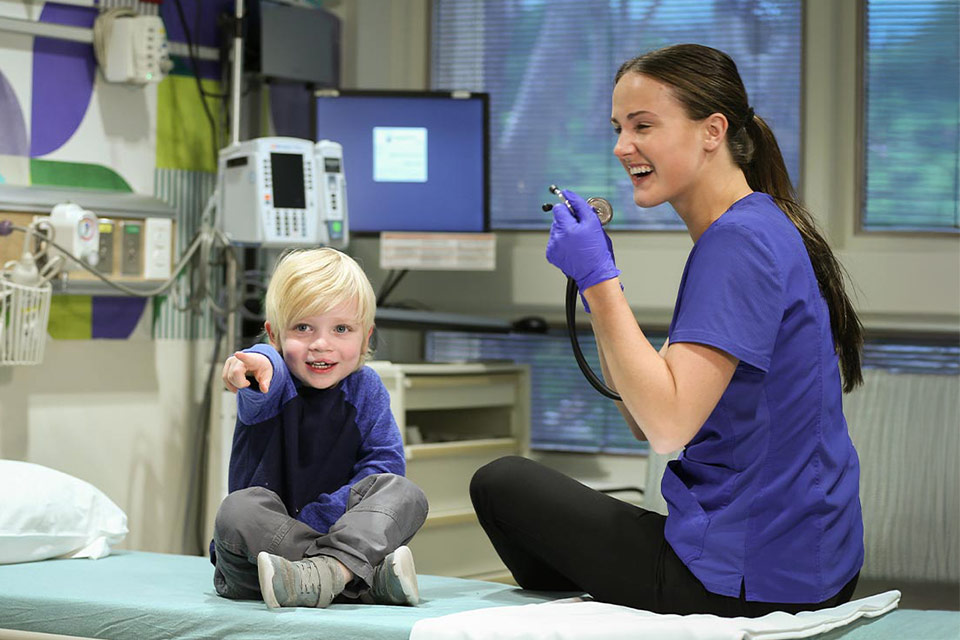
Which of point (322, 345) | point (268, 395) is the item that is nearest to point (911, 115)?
point (322, 345)

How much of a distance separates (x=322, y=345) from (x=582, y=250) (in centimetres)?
47

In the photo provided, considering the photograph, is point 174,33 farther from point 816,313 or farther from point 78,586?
point 816,313

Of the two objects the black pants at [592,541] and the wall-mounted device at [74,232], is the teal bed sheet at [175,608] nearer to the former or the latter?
the black pants at [592,541]

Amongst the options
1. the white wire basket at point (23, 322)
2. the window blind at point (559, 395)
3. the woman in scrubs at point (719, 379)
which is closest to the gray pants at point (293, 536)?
the woman in scrubs at point (719, 379)

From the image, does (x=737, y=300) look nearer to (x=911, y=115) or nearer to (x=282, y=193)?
(x=282, y=193)

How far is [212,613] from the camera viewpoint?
163 centimetres

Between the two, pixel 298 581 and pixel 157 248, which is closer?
pixel 298 581

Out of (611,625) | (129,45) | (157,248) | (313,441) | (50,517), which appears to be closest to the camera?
(611,625)

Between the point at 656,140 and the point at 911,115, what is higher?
the point at 911,115

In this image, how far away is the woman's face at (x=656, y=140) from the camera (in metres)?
1.62

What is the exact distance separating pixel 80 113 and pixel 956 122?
2.38 metres

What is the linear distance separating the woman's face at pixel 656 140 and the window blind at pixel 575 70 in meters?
1.91

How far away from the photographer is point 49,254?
9.06 ft

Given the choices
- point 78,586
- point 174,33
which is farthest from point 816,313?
point 174,33
